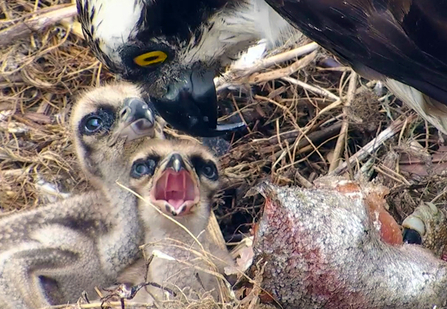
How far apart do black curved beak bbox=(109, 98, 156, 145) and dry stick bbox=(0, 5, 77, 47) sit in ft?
2.57

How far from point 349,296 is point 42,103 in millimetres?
1762

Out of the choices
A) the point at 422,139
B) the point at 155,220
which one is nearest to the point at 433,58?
the point at 422,139

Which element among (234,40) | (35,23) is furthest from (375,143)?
(35,23)

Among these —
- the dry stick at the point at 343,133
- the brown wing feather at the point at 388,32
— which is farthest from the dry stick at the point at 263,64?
the brown wing feather at the point at 388,32

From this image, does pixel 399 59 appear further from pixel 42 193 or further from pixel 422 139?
pixel 42 193

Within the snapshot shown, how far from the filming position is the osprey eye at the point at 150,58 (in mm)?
2730

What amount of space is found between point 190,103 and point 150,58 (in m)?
0.18

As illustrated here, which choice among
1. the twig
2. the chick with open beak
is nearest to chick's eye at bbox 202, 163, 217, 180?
the chick with open beak

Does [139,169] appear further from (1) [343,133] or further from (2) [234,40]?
(1) [343,133]

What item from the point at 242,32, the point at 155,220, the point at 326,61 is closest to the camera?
the point at 242,32

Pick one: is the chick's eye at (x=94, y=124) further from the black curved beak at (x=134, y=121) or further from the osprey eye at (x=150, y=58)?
the osprey eye at (x=150, y=58)

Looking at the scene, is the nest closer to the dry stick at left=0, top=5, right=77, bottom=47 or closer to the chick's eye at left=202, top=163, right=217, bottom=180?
the dry stick at left=0, top=5, right=77, bottom=47

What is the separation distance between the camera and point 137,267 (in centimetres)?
308

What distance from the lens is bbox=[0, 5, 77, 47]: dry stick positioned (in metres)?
3.80
